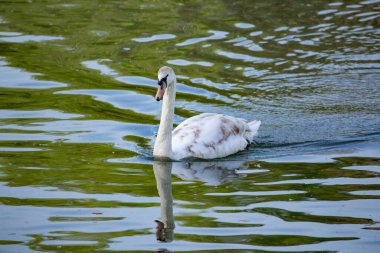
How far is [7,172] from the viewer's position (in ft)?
41.4

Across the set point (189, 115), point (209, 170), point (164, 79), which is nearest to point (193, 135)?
point (209, 170)

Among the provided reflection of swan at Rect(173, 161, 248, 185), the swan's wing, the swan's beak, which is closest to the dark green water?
reflection of swan at Rect(173, 161, 248, 185)

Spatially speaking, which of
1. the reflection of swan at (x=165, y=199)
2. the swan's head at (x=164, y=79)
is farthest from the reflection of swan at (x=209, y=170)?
the swan's head at (x=164, y=79)

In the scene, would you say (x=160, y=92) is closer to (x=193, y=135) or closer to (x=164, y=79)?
(x=164, y=79)

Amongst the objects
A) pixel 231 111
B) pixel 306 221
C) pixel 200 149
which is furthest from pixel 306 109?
pixel 306 221

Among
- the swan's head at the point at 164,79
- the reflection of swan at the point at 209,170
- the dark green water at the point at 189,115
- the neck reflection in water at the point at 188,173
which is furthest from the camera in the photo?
the swan's head at the point at 164,79

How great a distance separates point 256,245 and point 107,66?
33.6 ft

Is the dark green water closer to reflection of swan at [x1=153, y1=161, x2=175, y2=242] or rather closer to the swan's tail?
reflection of swan at [x1=153, y1=161, x2=175, y2=242]

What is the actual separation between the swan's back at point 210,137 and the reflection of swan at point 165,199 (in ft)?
1.55

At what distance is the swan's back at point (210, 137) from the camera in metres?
13.9

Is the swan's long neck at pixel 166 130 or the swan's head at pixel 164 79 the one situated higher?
the swan's head at pixel 164 79

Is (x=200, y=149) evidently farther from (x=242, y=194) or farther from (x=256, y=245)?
(x=256, y=245)

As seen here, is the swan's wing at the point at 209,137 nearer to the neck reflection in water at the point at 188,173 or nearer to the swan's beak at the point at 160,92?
the neck reflection in water at the point at 188,173

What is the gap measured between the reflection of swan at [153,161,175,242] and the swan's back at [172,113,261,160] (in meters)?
0.47
